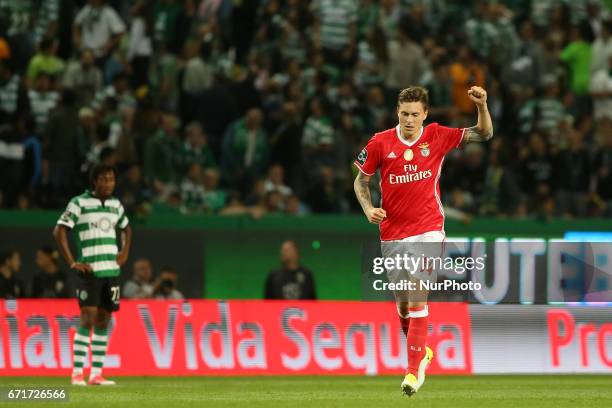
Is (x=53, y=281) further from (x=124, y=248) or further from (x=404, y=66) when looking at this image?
(x=404, y=66)

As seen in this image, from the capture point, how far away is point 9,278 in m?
17.7

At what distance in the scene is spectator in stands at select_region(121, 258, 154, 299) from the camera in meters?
18.2

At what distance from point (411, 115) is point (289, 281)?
7194mm

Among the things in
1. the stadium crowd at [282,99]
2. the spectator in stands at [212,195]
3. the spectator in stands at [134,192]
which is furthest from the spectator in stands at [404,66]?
the spectator in stands at [134,192]

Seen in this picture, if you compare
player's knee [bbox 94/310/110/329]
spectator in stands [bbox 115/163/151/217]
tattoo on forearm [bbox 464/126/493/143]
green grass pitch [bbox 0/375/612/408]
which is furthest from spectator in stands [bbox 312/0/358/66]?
tattoo on forearm [bbox 464/126/493/143]

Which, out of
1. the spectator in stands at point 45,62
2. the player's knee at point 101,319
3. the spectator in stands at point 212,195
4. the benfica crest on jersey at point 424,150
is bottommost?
the player's knee at point 101,319

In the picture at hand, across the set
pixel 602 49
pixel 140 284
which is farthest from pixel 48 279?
pixel 602 49

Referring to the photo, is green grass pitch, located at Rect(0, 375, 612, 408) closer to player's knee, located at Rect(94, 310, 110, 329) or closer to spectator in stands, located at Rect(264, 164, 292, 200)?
player's knee, located at Rect(94, 310, 110, 329)

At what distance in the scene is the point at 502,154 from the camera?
20.6 metres

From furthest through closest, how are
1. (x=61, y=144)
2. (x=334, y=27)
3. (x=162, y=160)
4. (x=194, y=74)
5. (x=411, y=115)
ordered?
(x=334, y=27), (x=194, y=74), (x=162, y=160), (x=61, y=144), (x=411, y=115)

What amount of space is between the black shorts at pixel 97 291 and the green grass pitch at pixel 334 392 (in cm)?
84

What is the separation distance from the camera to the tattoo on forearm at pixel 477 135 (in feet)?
37.0

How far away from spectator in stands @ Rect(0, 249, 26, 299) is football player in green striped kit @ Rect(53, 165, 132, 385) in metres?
3.71

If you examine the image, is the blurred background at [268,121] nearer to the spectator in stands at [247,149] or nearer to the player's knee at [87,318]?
the spectator in stands at [247,149]
